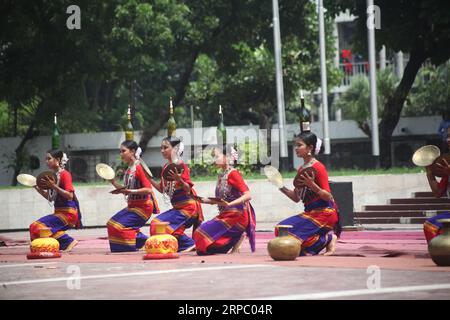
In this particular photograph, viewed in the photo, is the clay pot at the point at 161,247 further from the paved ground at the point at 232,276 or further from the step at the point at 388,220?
the step at the point at 388,220

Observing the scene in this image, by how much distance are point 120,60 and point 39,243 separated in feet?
60.7

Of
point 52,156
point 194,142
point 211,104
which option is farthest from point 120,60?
point 52,156

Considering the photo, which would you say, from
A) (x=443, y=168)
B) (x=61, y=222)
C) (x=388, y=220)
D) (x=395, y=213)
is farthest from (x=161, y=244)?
(x=395, y=213)

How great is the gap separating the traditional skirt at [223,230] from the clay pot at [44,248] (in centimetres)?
205

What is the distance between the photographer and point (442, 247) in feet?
38.0

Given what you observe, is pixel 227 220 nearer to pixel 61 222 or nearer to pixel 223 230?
pixel 223 230

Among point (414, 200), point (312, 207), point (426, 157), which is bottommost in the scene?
point (414, 200)

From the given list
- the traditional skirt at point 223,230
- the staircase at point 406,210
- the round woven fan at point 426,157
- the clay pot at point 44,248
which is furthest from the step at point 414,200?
the clay pot at point 44,248

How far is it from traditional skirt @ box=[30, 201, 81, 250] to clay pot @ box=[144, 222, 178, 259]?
257cm

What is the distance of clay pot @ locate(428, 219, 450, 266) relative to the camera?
11.6 m

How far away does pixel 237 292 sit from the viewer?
380 inches

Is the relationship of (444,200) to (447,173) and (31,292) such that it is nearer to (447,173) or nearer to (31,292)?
(447,173)

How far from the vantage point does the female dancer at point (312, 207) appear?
13.7 metres

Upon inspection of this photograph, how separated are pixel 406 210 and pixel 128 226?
9628 millimetres
